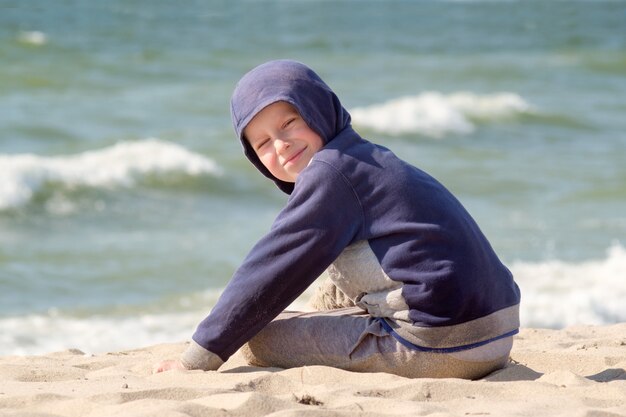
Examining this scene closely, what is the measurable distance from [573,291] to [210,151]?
608 centimetres

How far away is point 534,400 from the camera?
118 inches

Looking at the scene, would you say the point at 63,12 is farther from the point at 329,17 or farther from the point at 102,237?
the point at 102,237

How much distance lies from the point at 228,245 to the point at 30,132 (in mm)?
5097

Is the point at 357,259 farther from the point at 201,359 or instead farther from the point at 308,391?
the point at 201,359

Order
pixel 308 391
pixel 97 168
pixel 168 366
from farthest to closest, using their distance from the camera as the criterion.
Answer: pixel 97 168 < pixel 168 366 < pixel 308 391

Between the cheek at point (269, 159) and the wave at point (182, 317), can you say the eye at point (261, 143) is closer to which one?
the cheek at point (269, 159)

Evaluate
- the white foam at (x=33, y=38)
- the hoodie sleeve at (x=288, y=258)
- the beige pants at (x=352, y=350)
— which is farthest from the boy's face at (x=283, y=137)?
the white foam at (x=33, y=38)

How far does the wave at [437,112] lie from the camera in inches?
565

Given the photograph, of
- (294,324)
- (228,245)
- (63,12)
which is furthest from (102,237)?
(63,12)

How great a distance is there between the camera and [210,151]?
39.4 feet

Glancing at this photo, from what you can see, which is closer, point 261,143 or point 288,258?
point 288,258

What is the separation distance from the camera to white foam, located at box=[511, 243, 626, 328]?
20.5 ft

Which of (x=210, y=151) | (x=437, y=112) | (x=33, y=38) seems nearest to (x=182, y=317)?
(x=210, y=151)

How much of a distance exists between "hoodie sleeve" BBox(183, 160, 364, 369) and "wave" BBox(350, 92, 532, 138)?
431 inches
